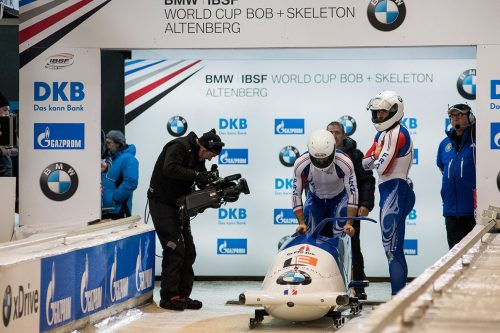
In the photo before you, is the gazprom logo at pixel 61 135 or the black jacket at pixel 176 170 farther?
the gazprom logo at pixel 61 135

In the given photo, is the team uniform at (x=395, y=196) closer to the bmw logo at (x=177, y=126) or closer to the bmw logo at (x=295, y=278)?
the bmw logo at (x=295, y=278)

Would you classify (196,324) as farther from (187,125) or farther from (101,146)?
(187,125)

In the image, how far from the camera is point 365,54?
29.7 feet

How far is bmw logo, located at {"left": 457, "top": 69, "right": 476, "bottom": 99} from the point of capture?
9.74 m

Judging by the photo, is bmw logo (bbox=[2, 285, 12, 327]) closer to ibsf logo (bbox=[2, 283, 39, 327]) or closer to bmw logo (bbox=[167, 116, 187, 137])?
ibsf logo (bbox=[2, 283, 39, 327])

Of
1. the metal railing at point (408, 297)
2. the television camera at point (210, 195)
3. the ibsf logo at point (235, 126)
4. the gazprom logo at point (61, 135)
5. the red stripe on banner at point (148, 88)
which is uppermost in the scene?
the red stripe on banner at point (148, 88)

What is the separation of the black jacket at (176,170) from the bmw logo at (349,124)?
2060 mm

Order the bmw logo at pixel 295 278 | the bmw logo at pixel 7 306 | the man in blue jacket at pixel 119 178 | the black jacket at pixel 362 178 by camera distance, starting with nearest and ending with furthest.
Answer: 1. the bmw logo at pixel 7 306
2. the bmw logo at pixel 295 278
3. the black jacket at pixel 362 178
4. the man in blue jacket at pixel 119 178

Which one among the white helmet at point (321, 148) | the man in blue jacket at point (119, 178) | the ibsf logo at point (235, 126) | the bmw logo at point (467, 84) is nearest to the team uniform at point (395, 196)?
the white helmet at point (321, 148)

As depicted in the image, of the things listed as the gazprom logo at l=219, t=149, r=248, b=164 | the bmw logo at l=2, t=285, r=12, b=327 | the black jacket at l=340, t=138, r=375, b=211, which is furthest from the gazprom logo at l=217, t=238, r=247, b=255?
the bmw logo at l=2, t=285, r=12, b=327

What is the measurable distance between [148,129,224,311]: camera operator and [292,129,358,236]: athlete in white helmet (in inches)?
31.4

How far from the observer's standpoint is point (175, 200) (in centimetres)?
825

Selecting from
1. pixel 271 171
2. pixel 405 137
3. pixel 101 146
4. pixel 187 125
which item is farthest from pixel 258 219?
pixel 405 137

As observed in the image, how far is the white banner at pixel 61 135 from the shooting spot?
28.4 ft
